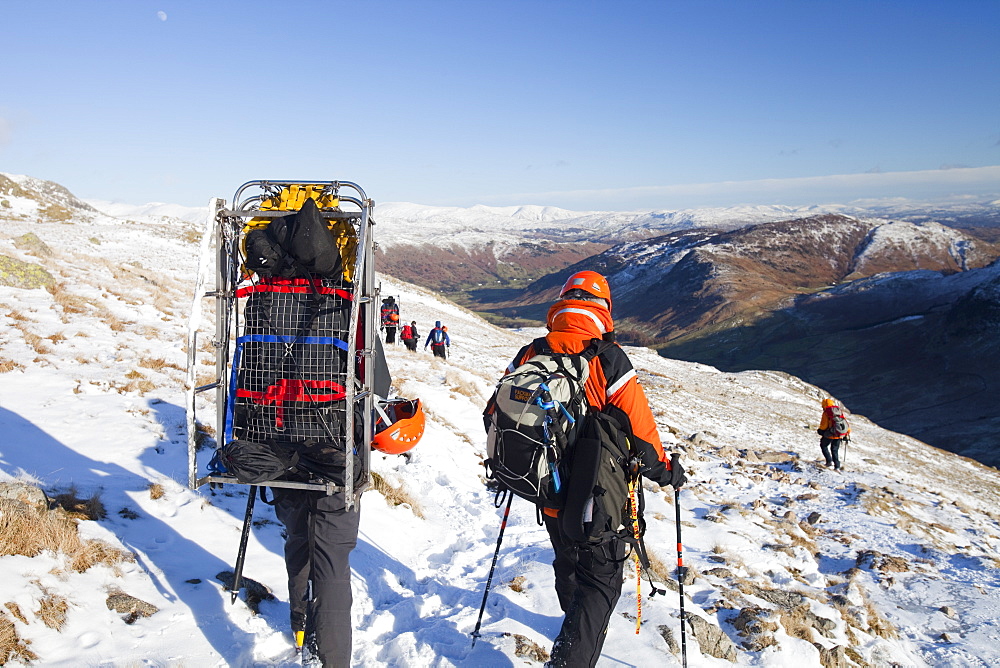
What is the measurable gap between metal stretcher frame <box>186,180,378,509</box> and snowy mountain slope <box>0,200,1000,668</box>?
139cm

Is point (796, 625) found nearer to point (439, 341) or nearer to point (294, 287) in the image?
point (294, 287)

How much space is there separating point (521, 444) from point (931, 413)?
272 ft

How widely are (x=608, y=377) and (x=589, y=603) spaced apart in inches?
65.7

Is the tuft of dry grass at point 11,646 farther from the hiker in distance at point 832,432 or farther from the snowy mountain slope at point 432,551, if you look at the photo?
the hiker in distance at point 832,432

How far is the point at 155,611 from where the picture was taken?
4555mm

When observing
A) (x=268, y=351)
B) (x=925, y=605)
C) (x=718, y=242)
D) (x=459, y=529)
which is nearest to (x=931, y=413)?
(x=925, y=605)

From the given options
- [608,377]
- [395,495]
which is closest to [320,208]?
[608,377]

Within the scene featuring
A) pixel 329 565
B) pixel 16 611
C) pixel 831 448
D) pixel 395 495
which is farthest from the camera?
pixel 831 448

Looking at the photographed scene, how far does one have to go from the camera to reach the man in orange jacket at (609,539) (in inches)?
155

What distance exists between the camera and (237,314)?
4488 mm

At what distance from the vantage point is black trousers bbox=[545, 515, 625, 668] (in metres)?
3.91

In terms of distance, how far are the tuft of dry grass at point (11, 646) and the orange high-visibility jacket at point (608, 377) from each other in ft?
12.1

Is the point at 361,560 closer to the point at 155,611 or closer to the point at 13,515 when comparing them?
the point at 155,611

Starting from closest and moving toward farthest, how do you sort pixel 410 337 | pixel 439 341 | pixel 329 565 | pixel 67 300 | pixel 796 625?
pixel 329 565 < pixel 796 625 < pixel 67 300 < pixel 439 341 < pixel 410 337
